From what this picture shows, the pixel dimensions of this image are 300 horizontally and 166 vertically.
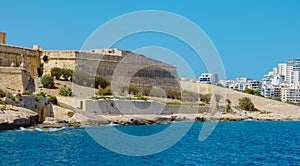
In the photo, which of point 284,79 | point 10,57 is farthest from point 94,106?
point 284,79

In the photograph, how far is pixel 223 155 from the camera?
1712cm

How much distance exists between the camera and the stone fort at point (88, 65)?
3162cm

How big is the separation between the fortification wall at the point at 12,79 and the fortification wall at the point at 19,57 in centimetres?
512

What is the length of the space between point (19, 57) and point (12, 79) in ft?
24.6

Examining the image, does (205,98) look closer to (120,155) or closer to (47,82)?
(47,82)

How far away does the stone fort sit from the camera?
104 ft

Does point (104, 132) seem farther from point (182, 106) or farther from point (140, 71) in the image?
point (140, 71)

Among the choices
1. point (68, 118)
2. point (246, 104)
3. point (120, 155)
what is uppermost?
point (246, 104)

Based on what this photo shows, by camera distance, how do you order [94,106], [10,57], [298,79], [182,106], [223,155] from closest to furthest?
1. [223,155]
2. [94,106]
3. [10,57]
4. [182,106]
5. [298,79]

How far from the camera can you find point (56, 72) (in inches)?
1513

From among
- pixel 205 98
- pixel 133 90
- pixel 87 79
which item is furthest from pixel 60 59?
pixel 205 98

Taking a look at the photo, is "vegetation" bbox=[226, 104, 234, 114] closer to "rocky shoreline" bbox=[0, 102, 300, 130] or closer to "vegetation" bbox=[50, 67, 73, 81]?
"rocky shoreline" bbox=[0, 102, 300, 130]

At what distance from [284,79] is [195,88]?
7351cm

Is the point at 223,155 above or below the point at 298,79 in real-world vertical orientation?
below
